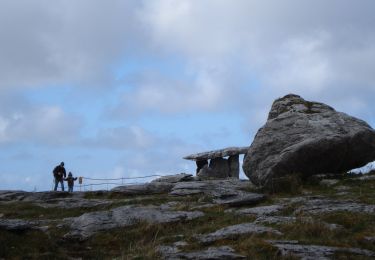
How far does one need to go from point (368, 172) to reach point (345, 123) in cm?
257

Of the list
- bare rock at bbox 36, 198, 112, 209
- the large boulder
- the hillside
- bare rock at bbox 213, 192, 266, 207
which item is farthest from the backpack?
bare rock at bbox 213, 192, 266, 207

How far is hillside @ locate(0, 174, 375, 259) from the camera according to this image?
47.3 ft

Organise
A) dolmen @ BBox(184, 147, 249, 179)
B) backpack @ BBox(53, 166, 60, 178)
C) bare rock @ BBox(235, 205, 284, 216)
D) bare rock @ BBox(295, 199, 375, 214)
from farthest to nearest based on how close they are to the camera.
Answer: dolmen @ BBox(184, 147, 249, 179)
backpack @ BBox(53, 166, 60, 178)
bare rock @ BBox(235, 205, 284, 216)
bare rock @ BBox(295, 199, 375, 214)

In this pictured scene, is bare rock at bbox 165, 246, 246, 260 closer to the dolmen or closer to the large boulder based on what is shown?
the large boulder

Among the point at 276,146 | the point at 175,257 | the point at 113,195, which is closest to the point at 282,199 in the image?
the point at 276,146

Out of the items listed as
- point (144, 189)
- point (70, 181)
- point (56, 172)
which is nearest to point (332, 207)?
point (144, 189)

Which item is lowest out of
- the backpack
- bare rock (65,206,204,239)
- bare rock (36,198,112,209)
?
bare rock (65,206,204,239)

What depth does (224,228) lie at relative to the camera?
1708 centimetres

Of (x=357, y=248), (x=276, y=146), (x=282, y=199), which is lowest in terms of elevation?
(x=357, y=248)

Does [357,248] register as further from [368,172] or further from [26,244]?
[368,172]

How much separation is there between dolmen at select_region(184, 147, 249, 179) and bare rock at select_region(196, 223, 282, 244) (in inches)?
1027

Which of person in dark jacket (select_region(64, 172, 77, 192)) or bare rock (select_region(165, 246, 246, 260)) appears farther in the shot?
person in dark jacket (select_region(64, 172, 77, 192))

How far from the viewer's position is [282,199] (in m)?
22.7

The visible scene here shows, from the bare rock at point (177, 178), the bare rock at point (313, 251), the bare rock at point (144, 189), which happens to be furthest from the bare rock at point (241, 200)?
the bare rock at point (177, 178)
